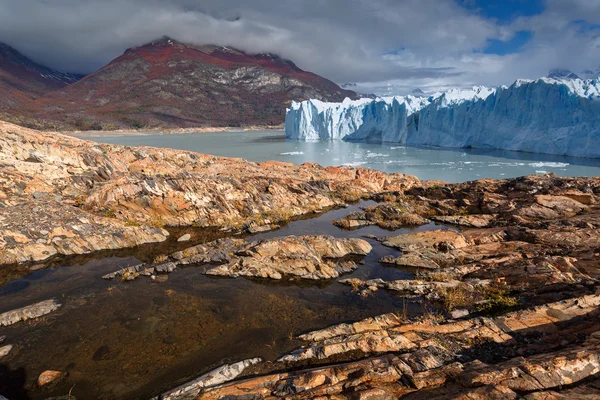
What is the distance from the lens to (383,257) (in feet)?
45.3

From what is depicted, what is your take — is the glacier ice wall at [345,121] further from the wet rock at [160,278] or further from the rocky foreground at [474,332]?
the wet rock at [160,278]

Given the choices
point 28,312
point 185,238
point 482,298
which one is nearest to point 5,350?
point 28,312

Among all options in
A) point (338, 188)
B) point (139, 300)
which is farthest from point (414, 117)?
point (139, 300)

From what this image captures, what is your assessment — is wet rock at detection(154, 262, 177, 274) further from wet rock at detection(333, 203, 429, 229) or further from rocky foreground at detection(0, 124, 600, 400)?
wet rock at detection(333, 203, 429, 229)

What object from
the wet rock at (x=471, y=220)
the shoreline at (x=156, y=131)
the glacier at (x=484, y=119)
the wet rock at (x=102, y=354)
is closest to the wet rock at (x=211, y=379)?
the wet rock at (x=102, y=354)

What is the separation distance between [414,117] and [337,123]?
2519 centimetres

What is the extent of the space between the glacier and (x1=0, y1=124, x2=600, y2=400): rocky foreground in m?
34.5

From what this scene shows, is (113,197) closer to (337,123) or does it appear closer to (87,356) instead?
(87,356)

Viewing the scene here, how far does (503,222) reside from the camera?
690 inches

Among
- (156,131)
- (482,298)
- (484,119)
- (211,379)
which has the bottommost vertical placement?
(211,379)

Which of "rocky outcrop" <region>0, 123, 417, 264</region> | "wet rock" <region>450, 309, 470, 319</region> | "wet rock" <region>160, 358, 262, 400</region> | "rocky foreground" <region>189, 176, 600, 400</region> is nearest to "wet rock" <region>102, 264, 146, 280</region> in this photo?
"rocky outcrop" <region>0, 123, 417, 264</region>

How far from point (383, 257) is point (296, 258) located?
12.6ft

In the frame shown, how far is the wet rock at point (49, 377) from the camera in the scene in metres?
6.88

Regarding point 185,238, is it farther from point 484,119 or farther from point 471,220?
point 484,119
